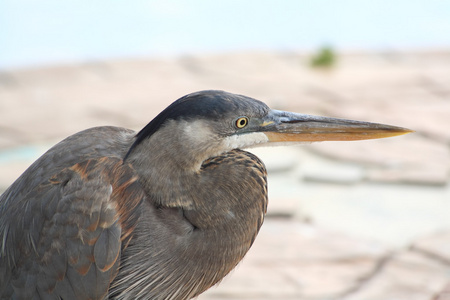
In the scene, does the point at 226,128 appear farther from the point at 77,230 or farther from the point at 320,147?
the point at 320,147

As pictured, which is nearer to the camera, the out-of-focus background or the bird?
the bird

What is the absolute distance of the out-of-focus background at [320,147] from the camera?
125 inches

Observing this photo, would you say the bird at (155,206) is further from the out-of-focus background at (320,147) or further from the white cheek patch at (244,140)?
the out-of-focus background at (320,147)

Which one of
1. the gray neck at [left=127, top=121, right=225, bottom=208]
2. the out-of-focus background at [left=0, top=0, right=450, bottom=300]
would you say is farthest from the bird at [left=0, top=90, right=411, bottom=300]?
the out-of-focus background at [left=0, top=0, right=450, bottom=300]

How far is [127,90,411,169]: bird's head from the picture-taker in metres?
2.04

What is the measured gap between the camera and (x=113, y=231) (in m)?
2.12

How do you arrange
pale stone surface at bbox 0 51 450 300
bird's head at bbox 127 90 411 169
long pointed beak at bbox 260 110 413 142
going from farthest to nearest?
A: pale stone surface at bbox 0 51 450 300 → long pointed beak at bbox 260 110 413 142 → bird's head at bbox 127 90 411 169

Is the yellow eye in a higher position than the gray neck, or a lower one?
higher

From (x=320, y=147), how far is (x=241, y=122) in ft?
9.02

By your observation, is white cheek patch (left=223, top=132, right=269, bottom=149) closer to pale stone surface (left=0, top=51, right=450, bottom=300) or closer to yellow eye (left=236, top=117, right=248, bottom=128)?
yellow eye (left=236, top=117, right=248, bottom=128)

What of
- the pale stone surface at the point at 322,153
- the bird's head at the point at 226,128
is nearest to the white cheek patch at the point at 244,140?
the bird's head at the point at 226,128

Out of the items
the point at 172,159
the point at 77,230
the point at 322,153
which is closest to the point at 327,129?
the point at 172,159

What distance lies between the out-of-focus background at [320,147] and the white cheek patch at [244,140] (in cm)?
108

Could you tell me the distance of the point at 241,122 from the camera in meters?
2.10
